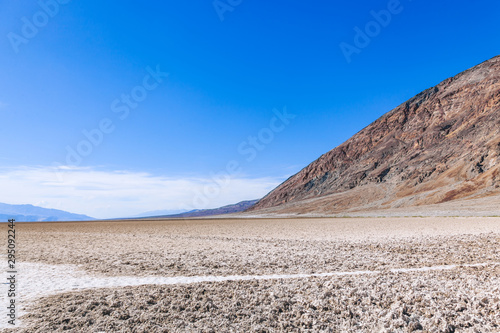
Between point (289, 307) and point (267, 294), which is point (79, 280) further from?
point (289, 307)

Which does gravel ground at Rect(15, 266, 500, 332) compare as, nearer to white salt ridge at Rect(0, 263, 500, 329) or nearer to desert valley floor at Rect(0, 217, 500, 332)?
desert valley floor at Rect(0, 217, 500, 332)

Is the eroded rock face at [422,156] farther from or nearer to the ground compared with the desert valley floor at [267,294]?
farther from the ground

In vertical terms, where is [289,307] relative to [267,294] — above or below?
below

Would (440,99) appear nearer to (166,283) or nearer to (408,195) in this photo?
(408,195)

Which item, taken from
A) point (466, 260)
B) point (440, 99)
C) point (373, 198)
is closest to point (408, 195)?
point (373, 198)

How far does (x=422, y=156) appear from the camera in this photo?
84000 millimetres

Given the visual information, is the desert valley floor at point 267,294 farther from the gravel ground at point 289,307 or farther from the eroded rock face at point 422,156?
the eroded rock face at point 422,156

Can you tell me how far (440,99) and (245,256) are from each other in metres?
103

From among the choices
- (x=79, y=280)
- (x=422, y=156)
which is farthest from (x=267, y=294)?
(x=422, y=156)

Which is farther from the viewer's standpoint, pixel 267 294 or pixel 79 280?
pixel 79 280

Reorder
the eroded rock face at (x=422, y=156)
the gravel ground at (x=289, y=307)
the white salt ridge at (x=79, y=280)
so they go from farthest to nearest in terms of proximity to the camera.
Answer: the eroded rock face at (x=422, y=156) < the white salt ridge at (x=79, y=280) < the gravel ground at (x=289, y=307)

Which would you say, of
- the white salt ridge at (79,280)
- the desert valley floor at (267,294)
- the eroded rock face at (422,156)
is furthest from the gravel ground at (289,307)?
the eroded rock face at (422,156)

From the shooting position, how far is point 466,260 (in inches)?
424

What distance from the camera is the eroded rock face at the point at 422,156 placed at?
216ft
